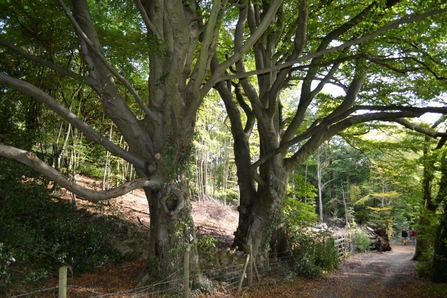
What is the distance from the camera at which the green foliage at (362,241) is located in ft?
64.0

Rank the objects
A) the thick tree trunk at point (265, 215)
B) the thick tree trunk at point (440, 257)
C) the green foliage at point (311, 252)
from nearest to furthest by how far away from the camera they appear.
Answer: the thick tree trunk at point (440, 257) < the thick tree trunk at point (265, 215) < the green foliage at point (311, 252)

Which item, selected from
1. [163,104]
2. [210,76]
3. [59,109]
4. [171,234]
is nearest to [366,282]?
[171,234]

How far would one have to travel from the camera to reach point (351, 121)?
8.99m

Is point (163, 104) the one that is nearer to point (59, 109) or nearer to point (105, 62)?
point (105, 62)

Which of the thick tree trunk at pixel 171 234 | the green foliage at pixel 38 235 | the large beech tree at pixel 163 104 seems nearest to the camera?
the green foliage at pixel 38 235

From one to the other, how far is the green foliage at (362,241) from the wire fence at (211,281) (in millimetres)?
10260

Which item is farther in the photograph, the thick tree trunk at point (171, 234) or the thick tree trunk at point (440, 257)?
the thick tree trunk at point (440, 257)

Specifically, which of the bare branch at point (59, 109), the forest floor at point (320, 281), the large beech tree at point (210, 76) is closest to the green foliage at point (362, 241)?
the forest floor at point (320, 281)

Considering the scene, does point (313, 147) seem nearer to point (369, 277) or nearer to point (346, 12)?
point (346, 12)

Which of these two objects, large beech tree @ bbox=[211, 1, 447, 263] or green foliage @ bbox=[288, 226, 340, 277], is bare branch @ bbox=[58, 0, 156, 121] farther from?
green foliage @ bbox=[288, 226, 340, 277]

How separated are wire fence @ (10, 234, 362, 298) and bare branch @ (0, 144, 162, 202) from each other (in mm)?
1346

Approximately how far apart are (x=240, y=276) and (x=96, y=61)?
18.6ft

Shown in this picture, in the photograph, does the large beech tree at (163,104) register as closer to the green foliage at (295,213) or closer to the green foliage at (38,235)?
the green foliage at (38,235)

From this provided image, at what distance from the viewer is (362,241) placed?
64.5 feet
